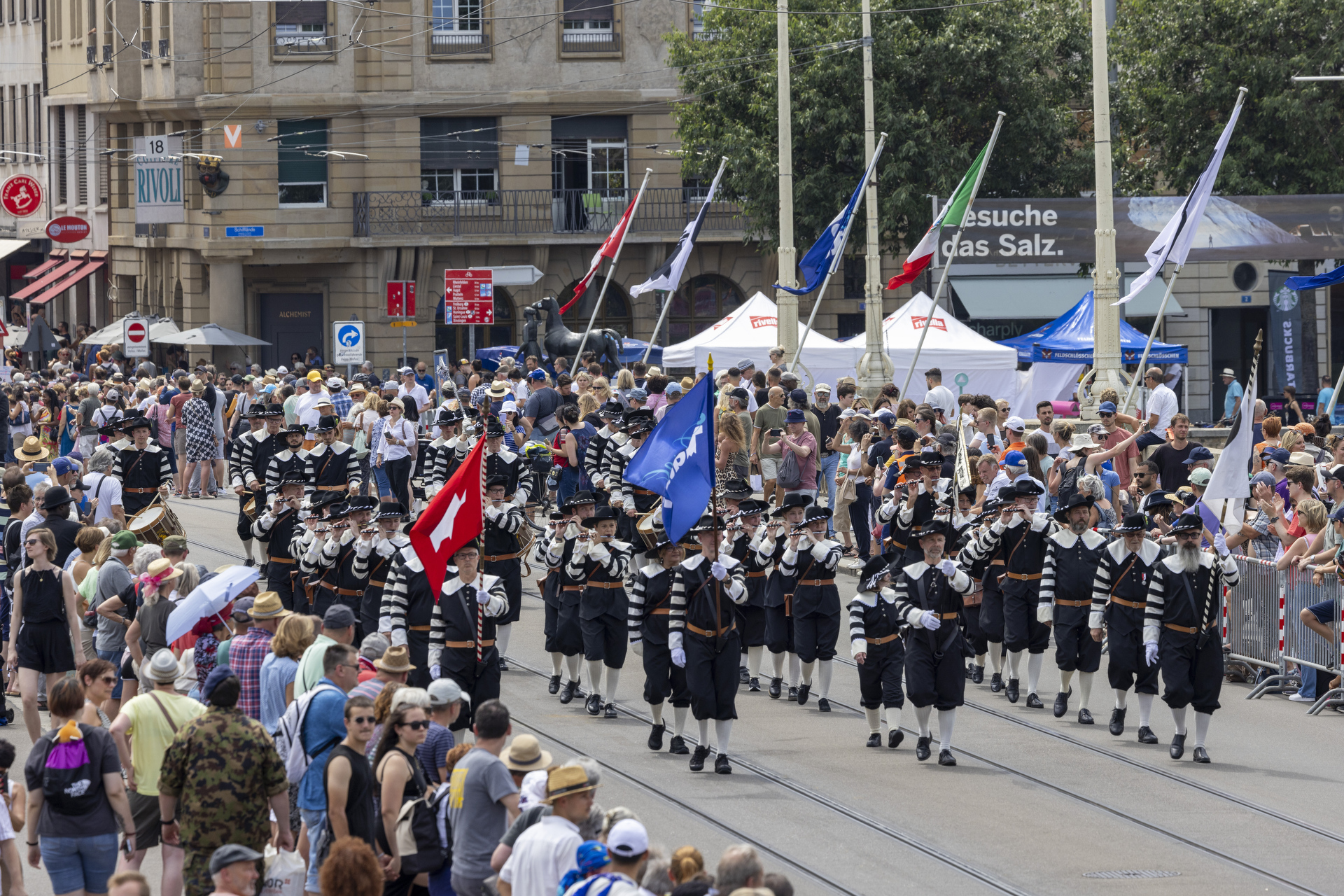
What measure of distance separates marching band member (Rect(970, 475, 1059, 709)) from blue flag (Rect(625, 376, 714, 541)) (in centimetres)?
301

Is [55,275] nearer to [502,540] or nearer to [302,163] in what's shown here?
[302,163]

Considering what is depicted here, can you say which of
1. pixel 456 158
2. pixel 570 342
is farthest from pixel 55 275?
pixel 570 342

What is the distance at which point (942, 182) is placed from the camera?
37.5 meters

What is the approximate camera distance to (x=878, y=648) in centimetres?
1388

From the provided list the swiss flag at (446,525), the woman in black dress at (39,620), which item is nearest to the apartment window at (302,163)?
the woman in black dress at (39,620)

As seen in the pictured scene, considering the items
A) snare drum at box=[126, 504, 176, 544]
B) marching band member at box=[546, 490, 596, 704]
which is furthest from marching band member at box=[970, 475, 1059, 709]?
snare drum at box=[126, 504, 176, 544]

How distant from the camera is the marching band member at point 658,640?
1356 cm

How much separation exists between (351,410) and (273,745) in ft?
49.5

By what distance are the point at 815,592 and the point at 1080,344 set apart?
48.2 feet

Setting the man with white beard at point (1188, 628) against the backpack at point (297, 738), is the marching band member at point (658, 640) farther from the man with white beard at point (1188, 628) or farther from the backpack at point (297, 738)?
the backpack at point (297, 738)

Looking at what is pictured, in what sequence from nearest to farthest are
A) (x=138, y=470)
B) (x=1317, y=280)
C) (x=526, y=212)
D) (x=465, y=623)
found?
(x=465, y=623)
(x=138, y=470)
(x=1317, y=280)
(x=526, y=212)

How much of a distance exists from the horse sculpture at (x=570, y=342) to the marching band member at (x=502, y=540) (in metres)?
14.3

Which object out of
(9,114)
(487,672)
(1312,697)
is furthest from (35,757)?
(9,114)

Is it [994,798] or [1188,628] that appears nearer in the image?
[994,798]
